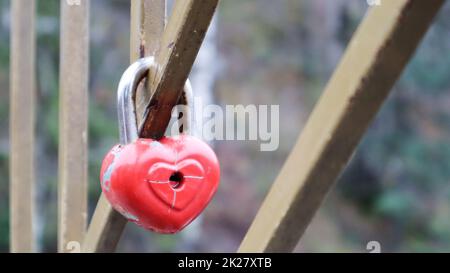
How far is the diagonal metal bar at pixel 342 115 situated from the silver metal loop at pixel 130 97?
0.12m

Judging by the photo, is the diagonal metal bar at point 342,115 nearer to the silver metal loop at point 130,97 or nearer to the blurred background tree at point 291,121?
the silver metal loop at point 130,97

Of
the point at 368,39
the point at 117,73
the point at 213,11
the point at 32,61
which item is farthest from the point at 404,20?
the point at 117,73

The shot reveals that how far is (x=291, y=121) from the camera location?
636cm

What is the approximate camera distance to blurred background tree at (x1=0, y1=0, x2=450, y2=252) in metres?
5.27

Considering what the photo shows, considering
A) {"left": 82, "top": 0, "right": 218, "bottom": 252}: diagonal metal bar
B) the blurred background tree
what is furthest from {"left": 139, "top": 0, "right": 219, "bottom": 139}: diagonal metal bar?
the blurred background tree

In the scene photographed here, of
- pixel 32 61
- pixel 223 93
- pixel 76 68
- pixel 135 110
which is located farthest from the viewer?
pixel 223 93

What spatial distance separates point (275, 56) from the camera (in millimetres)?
6473

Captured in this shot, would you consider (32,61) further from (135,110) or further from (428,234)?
(428,234)

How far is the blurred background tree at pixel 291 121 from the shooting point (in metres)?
5.27

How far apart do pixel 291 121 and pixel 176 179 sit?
5.93 meters

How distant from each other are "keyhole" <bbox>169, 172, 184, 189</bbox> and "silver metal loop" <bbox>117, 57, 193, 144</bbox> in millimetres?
44

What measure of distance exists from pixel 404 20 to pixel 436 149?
19.0 ft

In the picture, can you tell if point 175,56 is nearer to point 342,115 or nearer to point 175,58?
point 175,58

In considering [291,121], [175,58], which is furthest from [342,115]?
[291,121]
